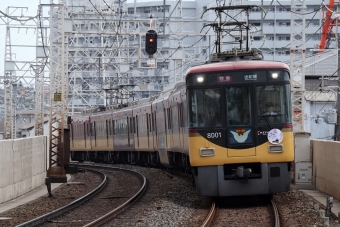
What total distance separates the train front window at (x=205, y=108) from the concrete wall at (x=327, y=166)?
8.42 feet

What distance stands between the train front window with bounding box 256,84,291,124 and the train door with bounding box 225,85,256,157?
18 cm

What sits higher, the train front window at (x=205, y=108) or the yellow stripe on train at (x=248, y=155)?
the train front window at (x=205, y=108)

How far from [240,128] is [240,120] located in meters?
0.15

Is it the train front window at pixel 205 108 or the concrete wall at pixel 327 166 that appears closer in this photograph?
the train front window at pixel 205 108

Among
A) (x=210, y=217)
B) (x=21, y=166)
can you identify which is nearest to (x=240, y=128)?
(x=210, y=217)

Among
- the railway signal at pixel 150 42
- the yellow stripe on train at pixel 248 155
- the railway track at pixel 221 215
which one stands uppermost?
the railway signal at pixel 150 42

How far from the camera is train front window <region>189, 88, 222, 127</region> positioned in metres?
14.0

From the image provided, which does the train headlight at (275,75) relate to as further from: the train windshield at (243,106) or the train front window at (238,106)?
the train front window at (238,106)

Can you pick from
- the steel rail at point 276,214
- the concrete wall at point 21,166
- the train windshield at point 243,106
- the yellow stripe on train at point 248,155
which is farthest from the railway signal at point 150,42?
the yellow stripe on train at point 248,155

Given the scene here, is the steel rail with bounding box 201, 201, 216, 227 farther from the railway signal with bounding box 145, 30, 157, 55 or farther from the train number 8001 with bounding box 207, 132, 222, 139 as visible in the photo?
the railway signal with bounding box 145, 30, 157, 55

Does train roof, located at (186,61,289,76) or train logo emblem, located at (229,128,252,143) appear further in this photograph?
train roof, located at (186,61,289,76)

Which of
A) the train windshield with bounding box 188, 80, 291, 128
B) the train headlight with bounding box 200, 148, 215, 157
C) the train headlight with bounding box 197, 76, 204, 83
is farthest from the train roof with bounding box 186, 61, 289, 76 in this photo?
the train headlight with bounding box 200, 148, 215, 157

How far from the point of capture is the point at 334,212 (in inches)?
498

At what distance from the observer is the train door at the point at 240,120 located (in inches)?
545
